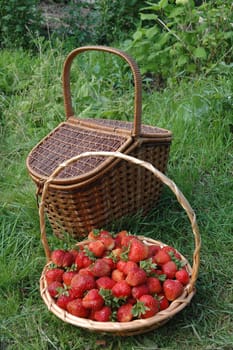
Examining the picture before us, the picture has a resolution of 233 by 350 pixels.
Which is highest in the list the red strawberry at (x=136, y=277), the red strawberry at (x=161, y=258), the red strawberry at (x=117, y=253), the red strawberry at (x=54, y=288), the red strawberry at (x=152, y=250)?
the red strawberry at (x=136, y=277)

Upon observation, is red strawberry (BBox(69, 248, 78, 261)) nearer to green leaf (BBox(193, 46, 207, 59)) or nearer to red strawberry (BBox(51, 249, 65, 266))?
red strawberry (BBox(51, 249, 65, 266))

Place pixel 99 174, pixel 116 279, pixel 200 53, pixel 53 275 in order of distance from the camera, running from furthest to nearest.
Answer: pixel 200 53 → pixel 99 174 → pixel 53 275 → pixel 116 279

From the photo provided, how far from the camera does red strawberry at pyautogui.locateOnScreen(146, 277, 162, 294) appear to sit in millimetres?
1977

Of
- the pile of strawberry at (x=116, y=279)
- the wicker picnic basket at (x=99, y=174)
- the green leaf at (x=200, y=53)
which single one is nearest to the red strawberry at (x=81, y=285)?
the pile of strawberry at (x=116, y=279)

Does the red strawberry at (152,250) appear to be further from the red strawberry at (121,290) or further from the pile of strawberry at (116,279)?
the red strawberry at (121,290)

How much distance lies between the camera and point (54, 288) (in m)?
2.05

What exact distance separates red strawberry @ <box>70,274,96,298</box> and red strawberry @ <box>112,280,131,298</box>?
0.29ft

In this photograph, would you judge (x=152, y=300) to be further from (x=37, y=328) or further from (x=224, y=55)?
(x=224, y=55)

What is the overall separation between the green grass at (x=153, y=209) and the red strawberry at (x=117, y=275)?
22 cm

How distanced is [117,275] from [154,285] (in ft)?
0.46

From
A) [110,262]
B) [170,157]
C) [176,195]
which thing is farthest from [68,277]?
[170,157]

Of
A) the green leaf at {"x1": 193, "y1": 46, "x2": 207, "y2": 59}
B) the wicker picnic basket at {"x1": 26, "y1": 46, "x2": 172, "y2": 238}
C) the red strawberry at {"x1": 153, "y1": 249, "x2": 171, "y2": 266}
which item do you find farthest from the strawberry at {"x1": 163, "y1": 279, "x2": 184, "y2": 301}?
the green leaf at {"x1": 193, "y1": 46, "x2": 207, "y2": 59}

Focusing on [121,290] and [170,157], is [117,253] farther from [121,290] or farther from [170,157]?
[170,157]

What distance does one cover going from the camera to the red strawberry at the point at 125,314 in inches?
75.0
